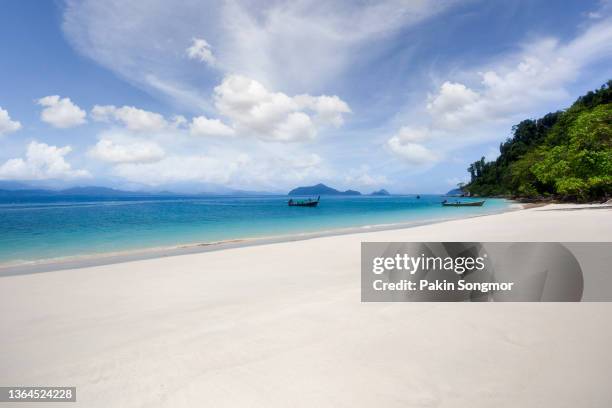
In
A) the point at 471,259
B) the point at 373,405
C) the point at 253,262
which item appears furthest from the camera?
the point at 253,262

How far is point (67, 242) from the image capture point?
18719 millimetres

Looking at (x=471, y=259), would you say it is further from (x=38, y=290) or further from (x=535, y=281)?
(x=38, y=290)

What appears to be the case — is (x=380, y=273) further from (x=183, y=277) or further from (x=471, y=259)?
(x=183, y=277)

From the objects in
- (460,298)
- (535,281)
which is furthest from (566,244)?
(460,298)

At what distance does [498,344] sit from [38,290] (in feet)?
29.6

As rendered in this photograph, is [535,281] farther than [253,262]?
Answer: No

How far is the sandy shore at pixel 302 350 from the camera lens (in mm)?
2717

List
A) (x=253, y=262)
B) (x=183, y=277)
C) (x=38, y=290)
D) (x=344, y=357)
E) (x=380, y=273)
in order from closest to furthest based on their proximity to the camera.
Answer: (x=344, y=357) < (x=380, y=273) < (x=38, y=290) < (x=183, y=277) < (x=253, y=262)

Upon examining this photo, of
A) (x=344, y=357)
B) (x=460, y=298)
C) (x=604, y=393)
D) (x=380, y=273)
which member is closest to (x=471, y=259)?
(x=460, y=298)

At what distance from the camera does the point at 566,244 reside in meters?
9.84

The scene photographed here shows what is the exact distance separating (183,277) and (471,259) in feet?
21.7

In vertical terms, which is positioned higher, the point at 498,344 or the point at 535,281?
the point at 535,281

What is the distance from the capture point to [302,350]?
350cm

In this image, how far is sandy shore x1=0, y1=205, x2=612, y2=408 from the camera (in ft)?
8.91
